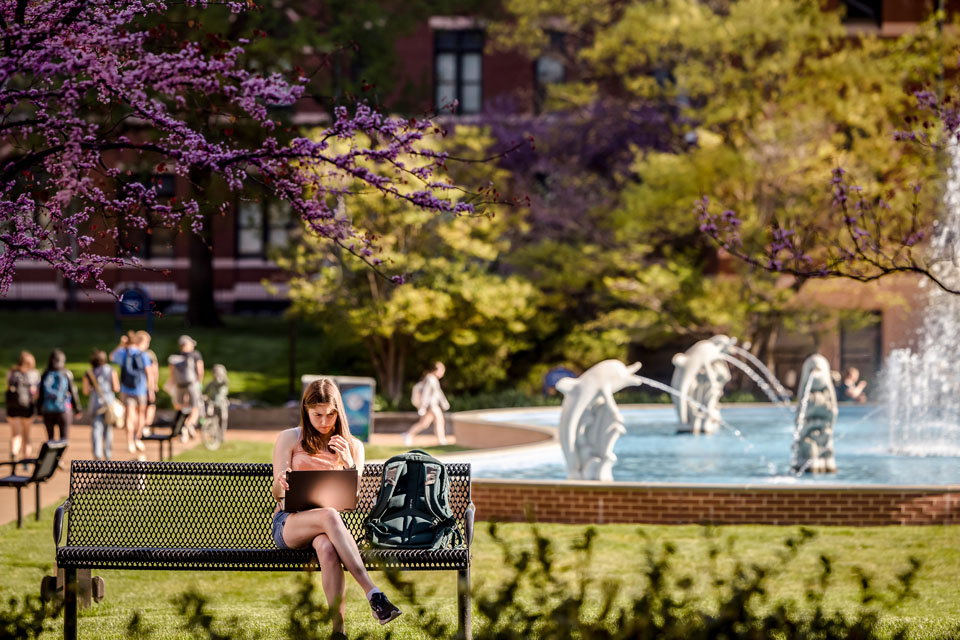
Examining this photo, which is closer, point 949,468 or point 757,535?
point 757,535

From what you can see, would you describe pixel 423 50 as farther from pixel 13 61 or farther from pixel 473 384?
pixel 13 61

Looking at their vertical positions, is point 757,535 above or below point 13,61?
below

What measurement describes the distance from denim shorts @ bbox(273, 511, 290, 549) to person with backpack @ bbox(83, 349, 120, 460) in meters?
10.3

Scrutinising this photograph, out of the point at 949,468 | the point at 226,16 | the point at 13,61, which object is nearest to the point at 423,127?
the point at 13,61

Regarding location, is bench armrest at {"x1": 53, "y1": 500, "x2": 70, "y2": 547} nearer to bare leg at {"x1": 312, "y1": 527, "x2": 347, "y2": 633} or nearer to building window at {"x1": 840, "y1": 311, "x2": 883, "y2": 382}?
bare leg at {"x1": 312, "y1": 527, "x2": 347, "y2": 633}

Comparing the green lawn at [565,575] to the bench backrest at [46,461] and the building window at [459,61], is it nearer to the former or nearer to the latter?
the bench backrest at [46,461]

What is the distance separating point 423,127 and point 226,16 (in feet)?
91.4

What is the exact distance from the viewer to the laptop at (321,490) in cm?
721

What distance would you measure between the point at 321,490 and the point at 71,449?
584 inches

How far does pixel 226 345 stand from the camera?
36.5m

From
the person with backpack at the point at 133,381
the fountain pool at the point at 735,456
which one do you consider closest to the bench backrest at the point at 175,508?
the fountain pool at the point at 735,456

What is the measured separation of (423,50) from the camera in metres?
43.6

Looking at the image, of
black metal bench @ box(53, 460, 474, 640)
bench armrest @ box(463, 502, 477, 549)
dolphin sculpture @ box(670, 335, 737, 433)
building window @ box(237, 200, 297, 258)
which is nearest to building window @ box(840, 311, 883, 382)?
dolphin sculpture @ box(670, 335, 737, 433)

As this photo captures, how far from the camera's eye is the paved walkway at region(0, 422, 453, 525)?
45.5ft
